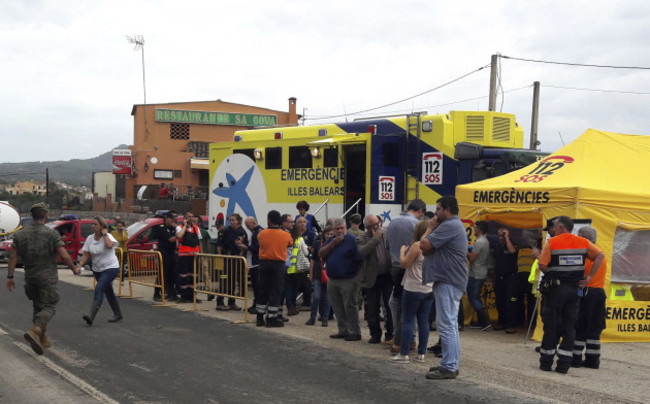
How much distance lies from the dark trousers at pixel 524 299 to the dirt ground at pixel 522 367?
0.46m

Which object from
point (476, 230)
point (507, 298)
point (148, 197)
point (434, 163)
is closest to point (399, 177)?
point (434, 163)

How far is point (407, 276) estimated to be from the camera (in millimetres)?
8961

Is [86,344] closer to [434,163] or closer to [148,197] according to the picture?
[434,163]

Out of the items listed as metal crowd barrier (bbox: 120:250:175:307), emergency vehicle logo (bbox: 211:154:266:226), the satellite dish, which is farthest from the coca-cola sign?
metal crowd barrier (bbox: 120:250:175:307)

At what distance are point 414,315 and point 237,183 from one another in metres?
9.51

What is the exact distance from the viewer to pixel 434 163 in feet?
45.3

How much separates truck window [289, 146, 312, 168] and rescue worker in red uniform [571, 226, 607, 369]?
7599mm

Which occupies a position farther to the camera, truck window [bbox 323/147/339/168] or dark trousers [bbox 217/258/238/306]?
truck window [bbox 323/147/339/168]

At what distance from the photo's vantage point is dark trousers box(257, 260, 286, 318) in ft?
37.8

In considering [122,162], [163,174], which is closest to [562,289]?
[163,174]

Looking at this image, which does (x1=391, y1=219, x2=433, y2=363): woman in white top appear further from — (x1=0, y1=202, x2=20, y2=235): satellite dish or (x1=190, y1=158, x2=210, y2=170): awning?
(x1=190, y1=158, x2=210, y2=170): awning

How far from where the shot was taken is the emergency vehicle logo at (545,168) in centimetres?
1164

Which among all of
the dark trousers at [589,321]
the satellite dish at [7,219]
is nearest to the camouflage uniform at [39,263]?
the dark trousers at [589,321]

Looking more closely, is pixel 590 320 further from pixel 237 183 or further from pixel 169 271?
pixel 237 183
